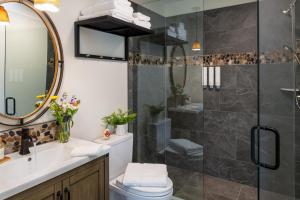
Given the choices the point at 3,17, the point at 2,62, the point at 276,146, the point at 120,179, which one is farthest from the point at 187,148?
the point at 3,17

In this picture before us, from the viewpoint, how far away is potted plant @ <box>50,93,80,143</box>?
1.72 metres

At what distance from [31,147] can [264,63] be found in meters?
1.82

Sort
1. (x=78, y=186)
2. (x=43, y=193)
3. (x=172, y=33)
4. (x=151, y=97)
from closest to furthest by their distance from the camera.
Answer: (x=43, y=193), (x=78, y=186), (x=172, y=33), (x=151, y=97)

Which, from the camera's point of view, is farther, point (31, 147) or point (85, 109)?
point (85, 109)

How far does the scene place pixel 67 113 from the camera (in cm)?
176

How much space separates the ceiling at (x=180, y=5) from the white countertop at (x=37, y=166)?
1916 millimetres

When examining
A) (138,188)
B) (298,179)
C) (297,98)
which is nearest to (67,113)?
(138,188)

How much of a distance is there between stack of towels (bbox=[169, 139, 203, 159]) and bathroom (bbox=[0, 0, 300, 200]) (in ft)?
0.04

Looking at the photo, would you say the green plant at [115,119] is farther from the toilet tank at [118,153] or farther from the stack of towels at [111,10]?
the stack of towels at [111,10]

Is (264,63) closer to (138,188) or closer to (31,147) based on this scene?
(138,188)

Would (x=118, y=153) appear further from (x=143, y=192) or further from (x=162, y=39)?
(x=162, y=39)

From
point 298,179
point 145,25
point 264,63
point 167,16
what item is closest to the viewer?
point 264,63

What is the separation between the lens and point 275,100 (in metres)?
1.62

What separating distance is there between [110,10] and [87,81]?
690 mm
